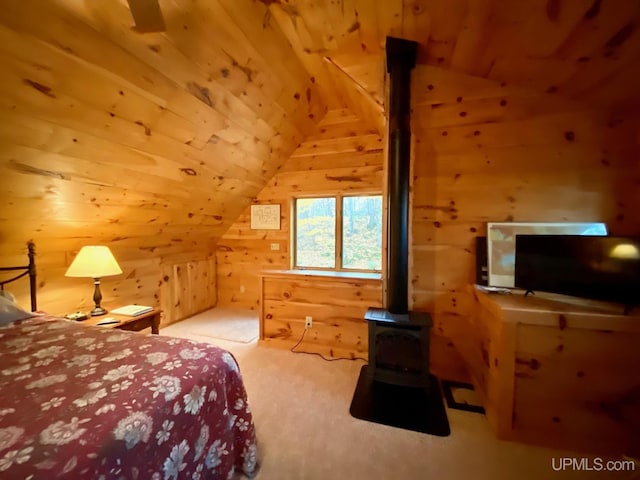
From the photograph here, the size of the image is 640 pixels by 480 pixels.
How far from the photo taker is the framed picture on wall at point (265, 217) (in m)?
3.99

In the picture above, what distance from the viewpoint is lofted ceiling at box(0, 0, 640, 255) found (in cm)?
133

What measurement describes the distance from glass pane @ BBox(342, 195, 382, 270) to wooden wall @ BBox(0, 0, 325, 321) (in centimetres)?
128

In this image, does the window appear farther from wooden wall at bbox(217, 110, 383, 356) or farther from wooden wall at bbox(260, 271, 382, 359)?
wooden wall at bbox(260, 271, 382, 359)

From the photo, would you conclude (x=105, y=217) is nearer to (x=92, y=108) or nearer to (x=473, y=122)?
(x=92, y=108)

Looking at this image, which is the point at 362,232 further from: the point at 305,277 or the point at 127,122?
the point at 127,122

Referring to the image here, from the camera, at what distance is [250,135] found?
2740 millimetres

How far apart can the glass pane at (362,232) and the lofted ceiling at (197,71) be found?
131cm

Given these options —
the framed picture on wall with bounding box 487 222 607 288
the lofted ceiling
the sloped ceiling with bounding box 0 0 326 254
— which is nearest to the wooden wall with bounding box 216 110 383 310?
the sloped ceiling with bounding box 0 0 326 254

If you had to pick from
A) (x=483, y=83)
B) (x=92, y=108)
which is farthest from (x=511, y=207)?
(x=92, y=108)

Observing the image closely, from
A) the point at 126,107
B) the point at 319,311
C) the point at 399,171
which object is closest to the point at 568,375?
the point at 399,171

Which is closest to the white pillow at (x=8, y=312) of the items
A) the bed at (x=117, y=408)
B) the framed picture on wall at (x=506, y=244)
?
the bed at (x=117, y=408)

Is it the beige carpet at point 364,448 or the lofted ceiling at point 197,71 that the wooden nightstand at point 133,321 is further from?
the beige carpet at point 364,448

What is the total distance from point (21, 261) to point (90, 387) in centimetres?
203

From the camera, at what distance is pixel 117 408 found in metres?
0.90
